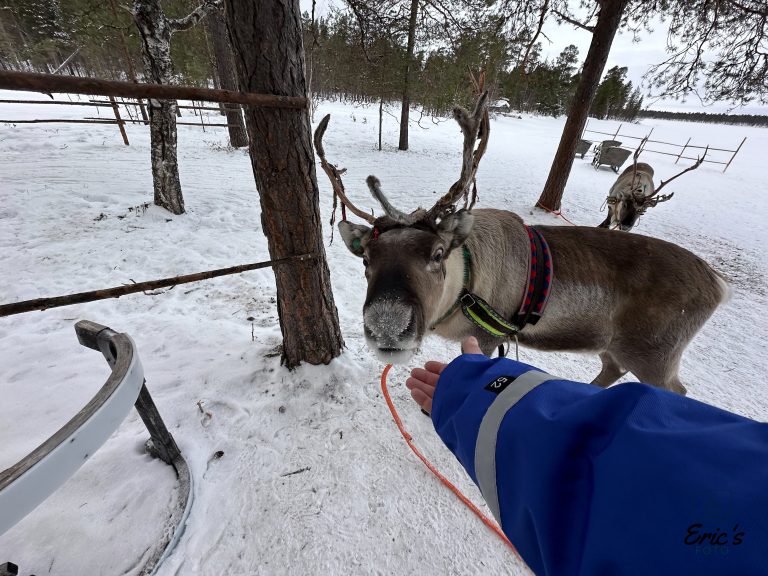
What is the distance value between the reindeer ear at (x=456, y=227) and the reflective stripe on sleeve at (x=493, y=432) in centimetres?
139

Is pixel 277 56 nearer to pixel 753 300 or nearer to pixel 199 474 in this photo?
pixel 199 474

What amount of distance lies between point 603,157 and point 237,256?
2093 centimetres

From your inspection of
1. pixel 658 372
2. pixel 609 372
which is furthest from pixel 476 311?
pixel 609 372

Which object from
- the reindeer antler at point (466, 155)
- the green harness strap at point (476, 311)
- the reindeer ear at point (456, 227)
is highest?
the reindeer antler at point (466, 155)

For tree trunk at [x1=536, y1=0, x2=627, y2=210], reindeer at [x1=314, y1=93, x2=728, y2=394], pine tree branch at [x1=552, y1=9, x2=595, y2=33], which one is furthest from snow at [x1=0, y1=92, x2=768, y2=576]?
pine tree branch at [x1=552, y1=9, x2=595, y2=33]

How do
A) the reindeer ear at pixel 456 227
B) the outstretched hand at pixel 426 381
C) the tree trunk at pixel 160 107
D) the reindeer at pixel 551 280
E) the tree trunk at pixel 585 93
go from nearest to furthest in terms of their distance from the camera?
the outstretched hand at pixel 426 381 < the reindeer ear at pixel 456 227 < the reindeer at pixel 551 280 < the tree trunk at pixel 160 107 < the tree trunk at pixel 585 93

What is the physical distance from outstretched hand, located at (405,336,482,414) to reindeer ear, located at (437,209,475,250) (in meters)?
0.88

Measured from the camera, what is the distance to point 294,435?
8.56 feet

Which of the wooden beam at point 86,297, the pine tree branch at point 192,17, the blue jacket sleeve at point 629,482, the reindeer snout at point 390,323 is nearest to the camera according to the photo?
the blue jacket sleeve at point 629,482

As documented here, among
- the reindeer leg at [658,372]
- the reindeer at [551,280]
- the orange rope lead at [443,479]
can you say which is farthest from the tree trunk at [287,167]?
the reindeer leg at [658,372]

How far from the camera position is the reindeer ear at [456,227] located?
2271 millimetres

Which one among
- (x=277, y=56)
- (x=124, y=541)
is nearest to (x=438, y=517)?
Answer: (x=124, y=541)

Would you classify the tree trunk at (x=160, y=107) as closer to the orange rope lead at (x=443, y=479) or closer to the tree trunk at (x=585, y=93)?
the orange rope lead at (x=443, y=479)

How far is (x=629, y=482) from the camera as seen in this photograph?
697mm
